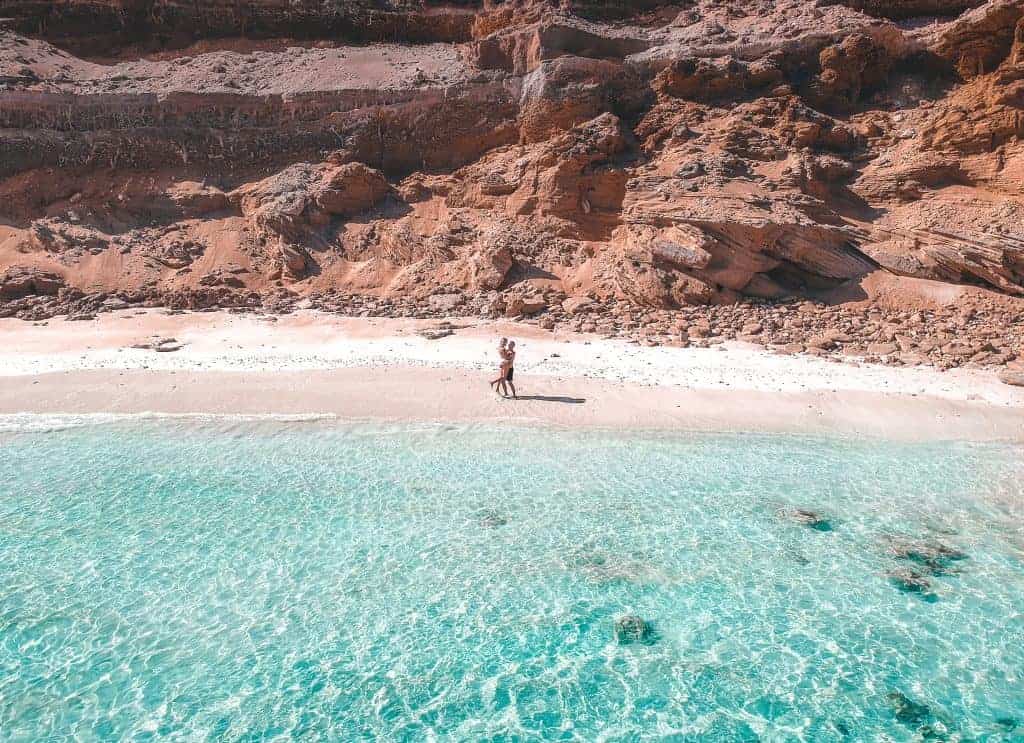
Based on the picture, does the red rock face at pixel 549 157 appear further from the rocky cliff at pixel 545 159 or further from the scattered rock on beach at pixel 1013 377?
the scattered rock on beach at pixel 1013 377

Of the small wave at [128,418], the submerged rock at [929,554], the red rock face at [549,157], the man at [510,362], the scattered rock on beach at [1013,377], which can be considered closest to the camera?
the submerged rock at [929,554]

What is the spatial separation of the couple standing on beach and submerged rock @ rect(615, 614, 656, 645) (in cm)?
523

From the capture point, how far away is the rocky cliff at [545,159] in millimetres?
13672

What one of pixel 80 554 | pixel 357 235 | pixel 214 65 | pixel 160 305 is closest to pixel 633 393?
pixel 80 554

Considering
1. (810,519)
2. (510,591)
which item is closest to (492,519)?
(510,591)

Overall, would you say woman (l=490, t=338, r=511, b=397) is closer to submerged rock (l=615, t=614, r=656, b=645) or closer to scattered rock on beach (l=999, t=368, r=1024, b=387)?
submerged rock (l=615, t=614, r=656, b=645)

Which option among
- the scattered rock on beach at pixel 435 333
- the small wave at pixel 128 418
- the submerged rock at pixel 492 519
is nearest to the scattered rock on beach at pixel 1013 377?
the submerged rock at pixel 492 519

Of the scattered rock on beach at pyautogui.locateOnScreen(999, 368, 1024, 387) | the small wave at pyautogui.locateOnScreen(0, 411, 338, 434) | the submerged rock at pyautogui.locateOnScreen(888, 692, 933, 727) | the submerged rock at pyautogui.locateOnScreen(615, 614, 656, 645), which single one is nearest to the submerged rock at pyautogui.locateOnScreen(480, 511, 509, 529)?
the submerged rock at pyautogui.locateOnScreen(615, 614, 656, 645)

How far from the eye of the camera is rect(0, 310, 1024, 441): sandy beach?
9.05 meters

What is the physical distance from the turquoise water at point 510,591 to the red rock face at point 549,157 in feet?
23.3

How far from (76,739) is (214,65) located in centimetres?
2112

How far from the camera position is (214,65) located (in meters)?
19.7

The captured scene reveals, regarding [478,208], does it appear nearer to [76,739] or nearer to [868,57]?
[868,57]

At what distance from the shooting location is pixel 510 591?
16.9 feet
